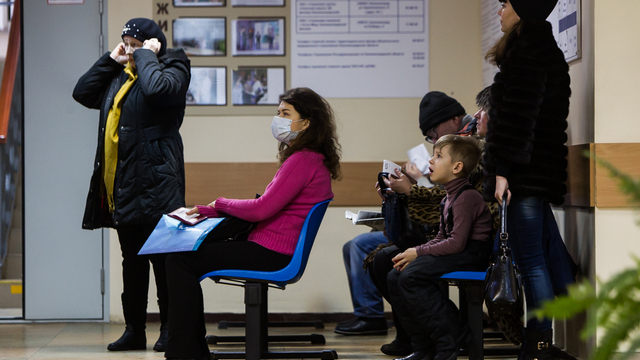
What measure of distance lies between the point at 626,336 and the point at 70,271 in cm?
382

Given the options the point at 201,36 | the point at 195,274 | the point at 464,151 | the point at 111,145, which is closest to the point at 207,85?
the point at 201,36

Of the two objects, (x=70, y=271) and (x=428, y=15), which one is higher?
(x=428, y=15)

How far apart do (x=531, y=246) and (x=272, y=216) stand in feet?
3.16

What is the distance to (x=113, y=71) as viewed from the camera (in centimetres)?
294

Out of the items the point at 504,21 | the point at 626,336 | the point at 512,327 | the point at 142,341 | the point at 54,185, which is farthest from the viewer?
the point at 54,185

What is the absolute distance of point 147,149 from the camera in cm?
270

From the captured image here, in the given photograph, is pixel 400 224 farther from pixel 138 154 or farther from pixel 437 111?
pixel 138 154

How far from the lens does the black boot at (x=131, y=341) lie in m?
2.81

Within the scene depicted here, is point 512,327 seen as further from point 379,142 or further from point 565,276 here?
point 379,142

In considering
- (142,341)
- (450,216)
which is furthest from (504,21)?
(142,341)

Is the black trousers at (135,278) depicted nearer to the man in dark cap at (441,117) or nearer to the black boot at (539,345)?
the man in dark cap at (441,117)

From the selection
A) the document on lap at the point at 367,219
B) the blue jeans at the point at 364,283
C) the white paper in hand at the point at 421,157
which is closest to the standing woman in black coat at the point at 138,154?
the document on lap at the point at 367,219

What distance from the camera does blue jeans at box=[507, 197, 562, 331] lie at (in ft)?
7.15

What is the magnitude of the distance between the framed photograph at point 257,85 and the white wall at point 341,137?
11cm
